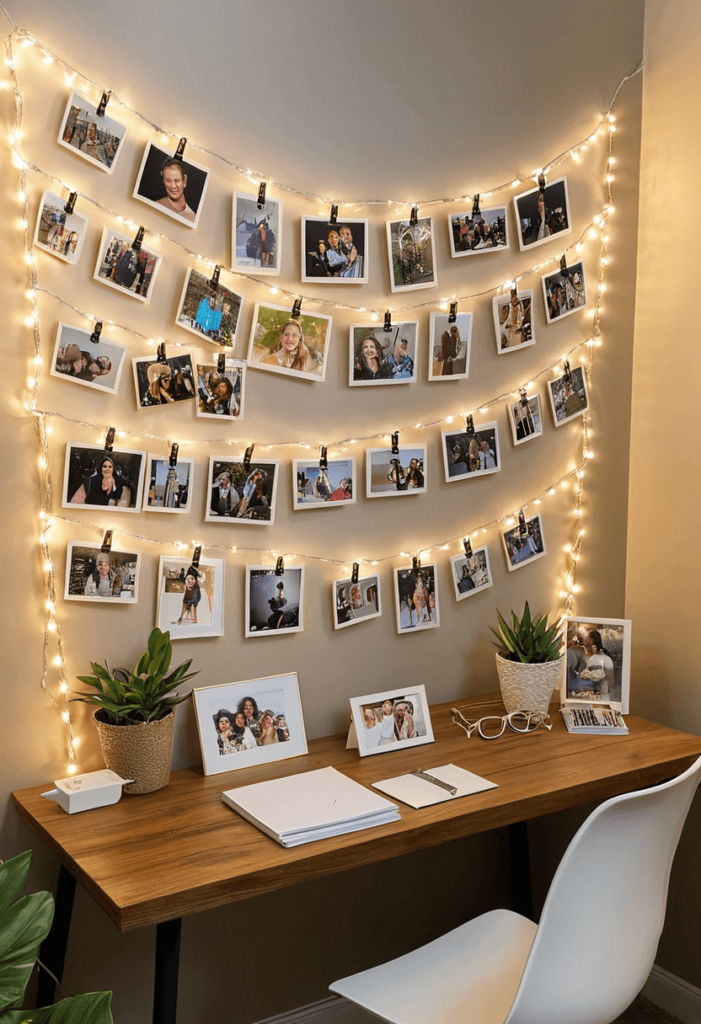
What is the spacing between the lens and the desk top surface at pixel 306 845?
4.90 ft

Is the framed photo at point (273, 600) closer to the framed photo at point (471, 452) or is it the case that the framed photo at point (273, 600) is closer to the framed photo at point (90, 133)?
the framed photo at point (471, 452)

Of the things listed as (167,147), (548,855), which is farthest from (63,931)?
(167,147)

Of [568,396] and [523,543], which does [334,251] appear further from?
[523,543]

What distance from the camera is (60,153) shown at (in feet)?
5.81

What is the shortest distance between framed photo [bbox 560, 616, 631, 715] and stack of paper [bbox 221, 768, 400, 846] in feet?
2.44

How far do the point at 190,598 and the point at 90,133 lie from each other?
951mm

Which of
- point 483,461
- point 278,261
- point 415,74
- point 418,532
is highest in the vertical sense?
point 415,74

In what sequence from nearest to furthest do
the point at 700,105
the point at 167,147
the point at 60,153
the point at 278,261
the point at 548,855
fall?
the point at 60,153 < the point at 167,147 < the point at 278,261 < the point at 700,105 < the point at 548,855

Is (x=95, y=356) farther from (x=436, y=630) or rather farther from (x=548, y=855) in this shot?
(x=548, y=855)

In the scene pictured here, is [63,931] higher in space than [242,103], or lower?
lower

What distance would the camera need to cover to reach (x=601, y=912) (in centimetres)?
142

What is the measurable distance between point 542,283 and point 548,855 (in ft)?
5.21

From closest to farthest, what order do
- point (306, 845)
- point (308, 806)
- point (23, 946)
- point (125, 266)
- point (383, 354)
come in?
point (23, 946) < point (306, 845) < point (308, 806) < point (125, 266) < point (383, 354)

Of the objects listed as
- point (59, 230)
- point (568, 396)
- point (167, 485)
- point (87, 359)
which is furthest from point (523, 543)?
point (59, 230)
